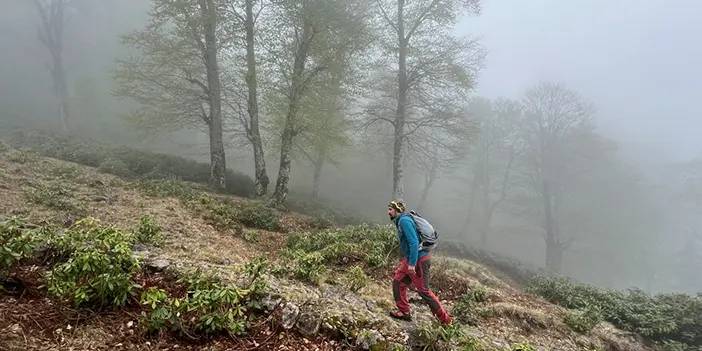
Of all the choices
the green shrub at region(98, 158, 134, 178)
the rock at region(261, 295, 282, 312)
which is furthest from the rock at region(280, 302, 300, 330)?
the green shrub at region(98, 158, 134, 178)

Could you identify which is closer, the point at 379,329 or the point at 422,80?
the point at 379,329

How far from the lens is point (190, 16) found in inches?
598

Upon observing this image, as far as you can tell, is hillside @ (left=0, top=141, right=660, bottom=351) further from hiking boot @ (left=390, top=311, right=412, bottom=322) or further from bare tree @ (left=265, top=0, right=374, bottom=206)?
bare tree @ (left=265, top=0, right=374, bottom=206)

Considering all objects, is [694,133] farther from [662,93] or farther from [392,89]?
[392,89]

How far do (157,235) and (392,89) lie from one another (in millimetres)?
14836

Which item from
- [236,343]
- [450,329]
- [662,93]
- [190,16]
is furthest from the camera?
[662,93]

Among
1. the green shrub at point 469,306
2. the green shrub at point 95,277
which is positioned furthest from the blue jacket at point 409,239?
the green shrub at point 95,277

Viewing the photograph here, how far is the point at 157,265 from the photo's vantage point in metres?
6.18

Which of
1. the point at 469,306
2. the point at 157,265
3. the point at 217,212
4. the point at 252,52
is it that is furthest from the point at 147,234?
the point at 252,52

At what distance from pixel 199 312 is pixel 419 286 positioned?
3207 millimetres

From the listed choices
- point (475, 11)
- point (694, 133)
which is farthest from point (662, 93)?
point (475, 11)

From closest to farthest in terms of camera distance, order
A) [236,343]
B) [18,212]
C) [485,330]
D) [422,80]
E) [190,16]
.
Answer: [236,343]
[485,330]
[18,212]
[190,16]
[422,80]

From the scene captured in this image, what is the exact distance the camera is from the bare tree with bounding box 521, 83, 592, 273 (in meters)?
28.9

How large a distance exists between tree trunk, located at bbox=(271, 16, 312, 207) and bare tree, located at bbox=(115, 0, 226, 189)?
2.83m
